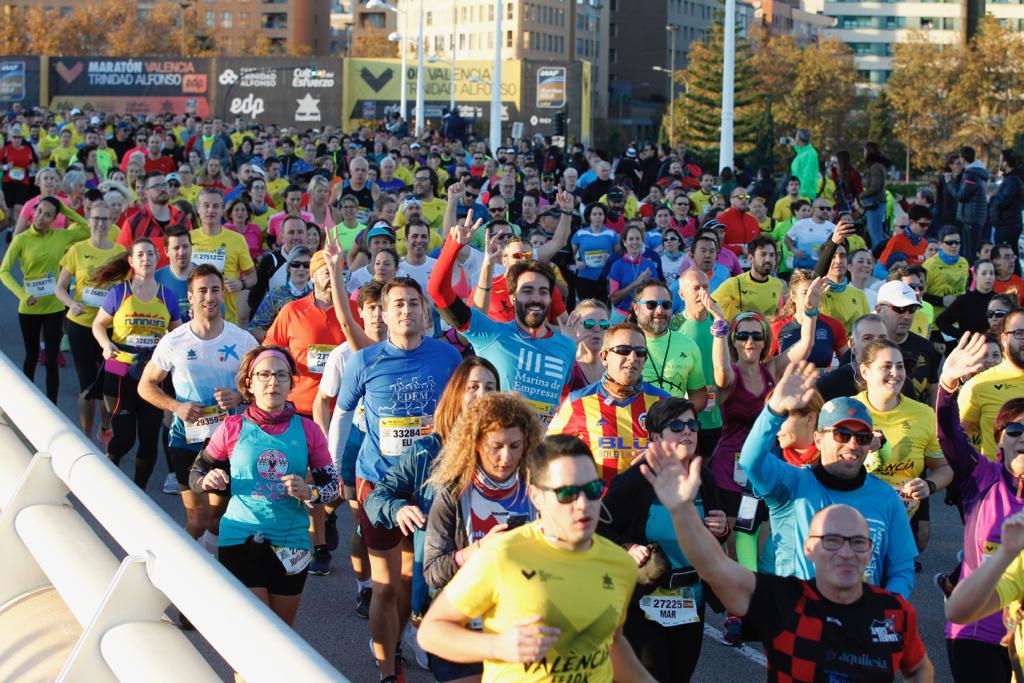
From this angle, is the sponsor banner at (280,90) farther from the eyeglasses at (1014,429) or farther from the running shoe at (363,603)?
the eyeglasses at (1014,429)

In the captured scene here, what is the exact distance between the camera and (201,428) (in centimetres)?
775

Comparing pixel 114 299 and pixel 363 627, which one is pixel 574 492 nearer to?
pixel 363 627

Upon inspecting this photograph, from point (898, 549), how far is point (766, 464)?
523mm

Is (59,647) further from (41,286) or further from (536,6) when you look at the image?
(536,6)

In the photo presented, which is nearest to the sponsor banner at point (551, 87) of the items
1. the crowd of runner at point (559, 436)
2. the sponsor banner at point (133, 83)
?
the sponsor banner at point (133, 83)

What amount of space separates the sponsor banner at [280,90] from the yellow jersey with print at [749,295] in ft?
158

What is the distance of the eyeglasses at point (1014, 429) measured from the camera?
570 centimetres

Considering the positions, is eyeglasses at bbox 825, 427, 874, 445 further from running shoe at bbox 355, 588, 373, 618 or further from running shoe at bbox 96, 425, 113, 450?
running shoe at bbox 96, 425, 113, 450

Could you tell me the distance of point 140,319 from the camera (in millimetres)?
9289

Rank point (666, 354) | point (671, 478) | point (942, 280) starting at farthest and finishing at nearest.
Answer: point (942, 280)
point (666, 354)
point (671, 478)

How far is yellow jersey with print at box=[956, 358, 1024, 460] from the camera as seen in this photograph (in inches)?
291

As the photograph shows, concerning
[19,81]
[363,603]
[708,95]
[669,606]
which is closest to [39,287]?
[363,603]

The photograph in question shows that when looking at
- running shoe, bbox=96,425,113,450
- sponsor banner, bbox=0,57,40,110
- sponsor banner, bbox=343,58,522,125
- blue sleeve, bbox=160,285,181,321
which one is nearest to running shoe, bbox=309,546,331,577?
running shoe, bbox=96,425,113,450

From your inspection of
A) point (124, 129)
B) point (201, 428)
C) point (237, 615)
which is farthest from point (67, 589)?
point (124, 129)
